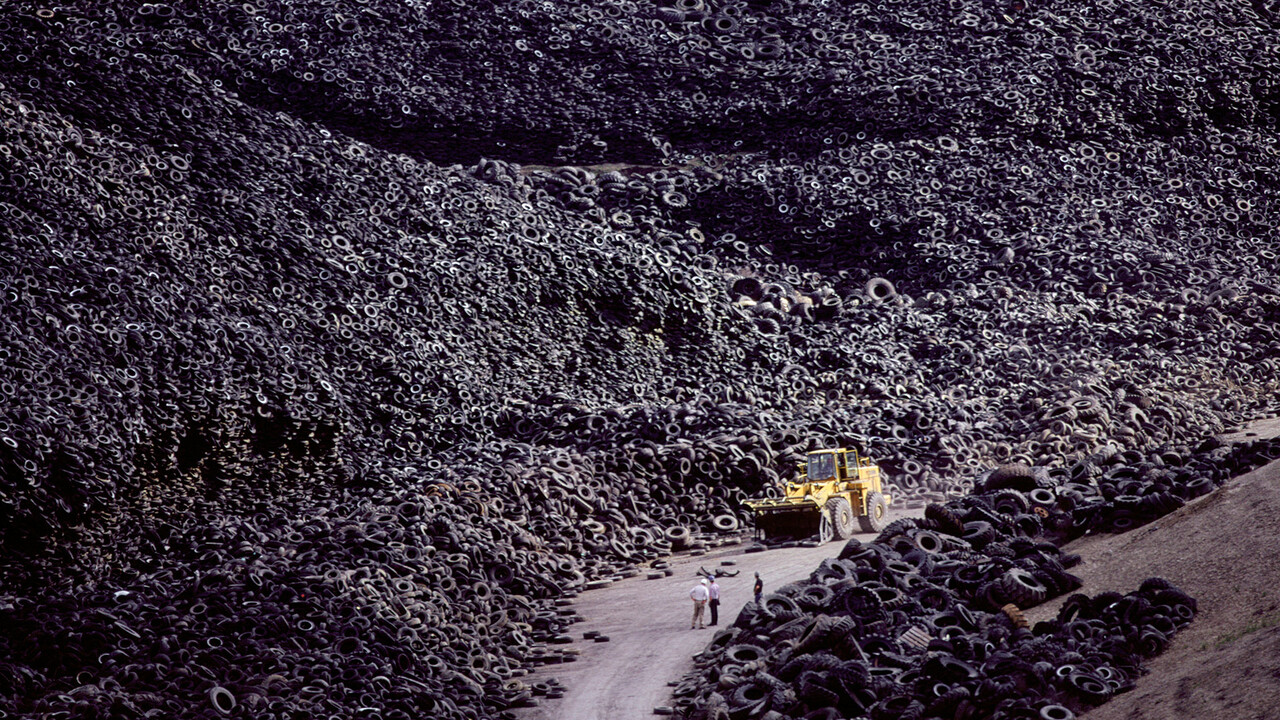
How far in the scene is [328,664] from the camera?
565 inches

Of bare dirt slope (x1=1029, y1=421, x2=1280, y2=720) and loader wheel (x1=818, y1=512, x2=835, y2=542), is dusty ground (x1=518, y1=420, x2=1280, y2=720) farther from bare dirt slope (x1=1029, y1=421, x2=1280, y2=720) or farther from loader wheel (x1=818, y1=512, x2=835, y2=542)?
loader wheel (x1=818, y1=512, x2=835, y2=542)

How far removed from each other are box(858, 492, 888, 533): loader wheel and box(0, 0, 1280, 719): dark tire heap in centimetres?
229

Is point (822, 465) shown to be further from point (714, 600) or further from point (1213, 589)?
point (1213, 589)

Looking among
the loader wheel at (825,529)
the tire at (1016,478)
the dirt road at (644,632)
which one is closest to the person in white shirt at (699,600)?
the dirt road at (644,632)

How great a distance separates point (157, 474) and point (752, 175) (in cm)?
2533

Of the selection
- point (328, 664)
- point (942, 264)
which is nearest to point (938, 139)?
point (942, 264)

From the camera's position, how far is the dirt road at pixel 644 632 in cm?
1451

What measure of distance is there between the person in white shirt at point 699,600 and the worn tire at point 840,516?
15.9 feet

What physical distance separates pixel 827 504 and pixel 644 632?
549cm

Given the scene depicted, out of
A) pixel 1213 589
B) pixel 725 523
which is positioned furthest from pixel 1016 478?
pixel 1213 589

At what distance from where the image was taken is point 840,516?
2127 cm

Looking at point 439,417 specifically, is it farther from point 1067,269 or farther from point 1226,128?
point 1226,128

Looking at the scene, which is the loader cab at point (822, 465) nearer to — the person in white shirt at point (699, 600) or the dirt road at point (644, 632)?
the dirt road at point (644, 632)

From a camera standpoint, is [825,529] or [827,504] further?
[827,504]
